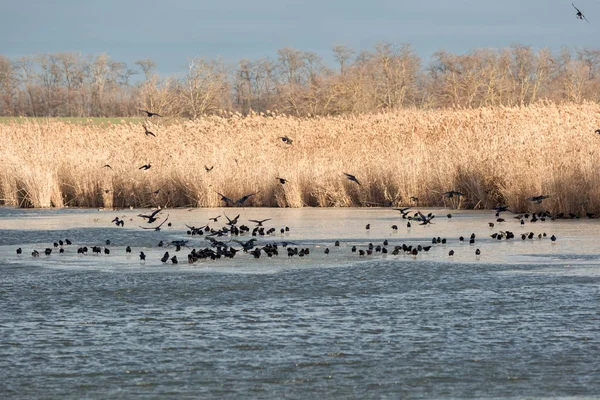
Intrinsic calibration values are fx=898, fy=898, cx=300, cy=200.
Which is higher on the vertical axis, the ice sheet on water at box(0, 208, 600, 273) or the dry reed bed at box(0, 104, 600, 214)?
the dry reed bed at box(0, 104, 600, 214)

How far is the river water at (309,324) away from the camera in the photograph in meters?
4.50

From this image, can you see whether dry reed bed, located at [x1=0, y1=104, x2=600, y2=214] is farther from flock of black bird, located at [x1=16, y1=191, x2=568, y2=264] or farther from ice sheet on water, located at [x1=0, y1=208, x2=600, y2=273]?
flock of black bird, located at [x1=16, y1=191, x2=568, y2=264]

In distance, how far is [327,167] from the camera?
18.3 m

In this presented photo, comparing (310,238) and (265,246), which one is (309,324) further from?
(310,238)

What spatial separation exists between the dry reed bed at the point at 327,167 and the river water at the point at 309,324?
16.8ft

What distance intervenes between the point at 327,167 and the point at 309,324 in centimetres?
1243

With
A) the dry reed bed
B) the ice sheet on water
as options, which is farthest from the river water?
the dry reed bed

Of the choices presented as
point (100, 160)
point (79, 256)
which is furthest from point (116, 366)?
point (100, 160)

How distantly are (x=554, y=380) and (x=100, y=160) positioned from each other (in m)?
16.4

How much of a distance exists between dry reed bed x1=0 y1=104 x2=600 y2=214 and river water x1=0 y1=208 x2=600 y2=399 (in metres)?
5.12

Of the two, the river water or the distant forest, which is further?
the distant forest

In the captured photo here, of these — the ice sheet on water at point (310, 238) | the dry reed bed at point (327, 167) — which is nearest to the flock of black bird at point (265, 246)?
the ice sheet on water at point (310, 238)

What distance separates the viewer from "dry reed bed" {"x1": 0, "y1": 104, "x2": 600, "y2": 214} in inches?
605

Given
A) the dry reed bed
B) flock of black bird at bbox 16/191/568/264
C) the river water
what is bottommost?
the river water
